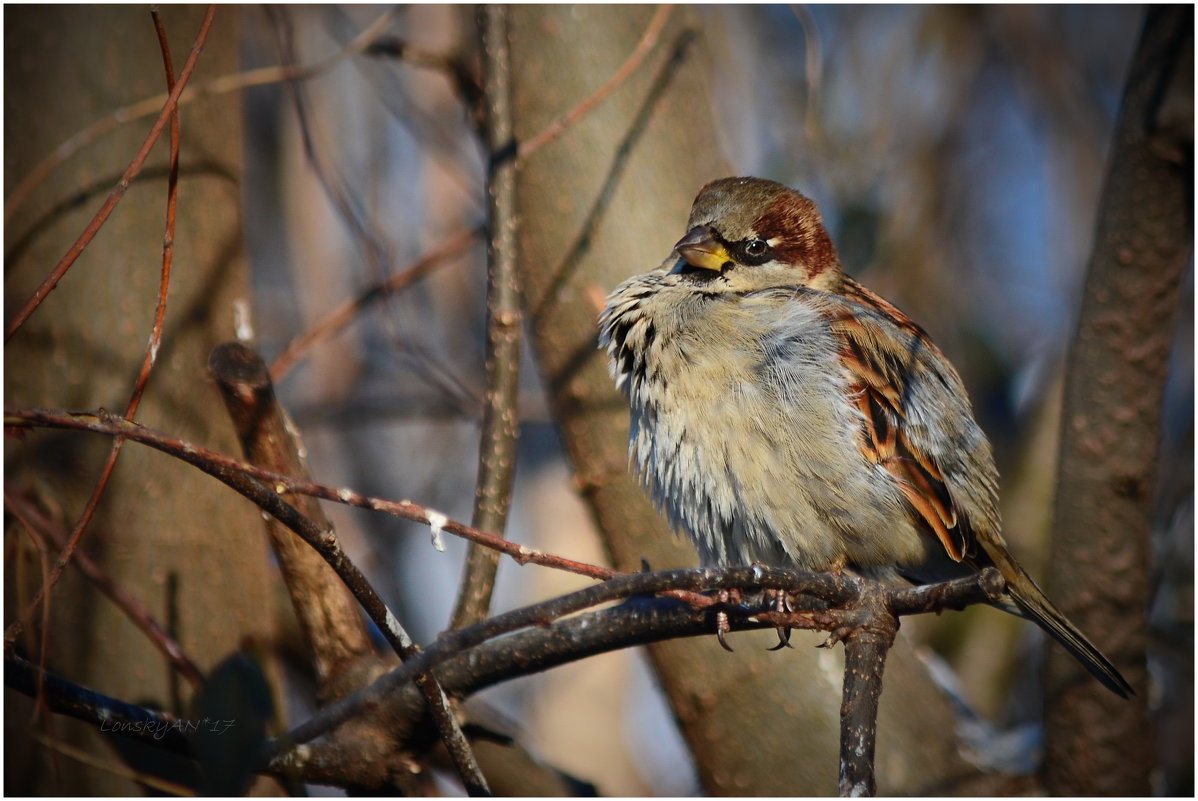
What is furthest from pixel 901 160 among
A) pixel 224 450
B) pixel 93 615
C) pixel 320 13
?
pixel 93 615

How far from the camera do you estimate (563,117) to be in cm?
349

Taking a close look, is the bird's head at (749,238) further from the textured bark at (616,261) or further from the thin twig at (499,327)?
the thin twig at (499,327)

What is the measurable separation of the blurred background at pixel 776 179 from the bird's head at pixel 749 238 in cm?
217

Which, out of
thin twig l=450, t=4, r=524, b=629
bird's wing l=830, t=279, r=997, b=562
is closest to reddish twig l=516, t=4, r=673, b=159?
thin twig l=450, t=4, r=524, b=629

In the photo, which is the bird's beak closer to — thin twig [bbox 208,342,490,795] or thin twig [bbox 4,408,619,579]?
thin twig [bbox 208,342,490,795]

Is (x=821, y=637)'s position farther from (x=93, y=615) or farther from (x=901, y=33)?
(x=901, y=33)

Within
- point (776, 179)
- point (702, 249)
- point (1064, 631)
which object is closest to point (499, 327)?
point (702, 249)

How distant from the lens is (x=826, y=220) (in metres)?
5.17

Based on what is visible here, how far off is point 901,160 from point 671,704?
448cm

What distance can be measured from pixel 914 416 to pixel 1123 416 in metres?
0.63

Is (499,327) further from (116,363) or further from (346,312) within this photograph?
(116,363)

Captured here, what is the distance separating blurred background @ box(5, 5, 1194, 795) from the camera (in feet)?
17.1

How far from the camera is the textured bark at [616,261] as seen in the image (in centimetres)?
339

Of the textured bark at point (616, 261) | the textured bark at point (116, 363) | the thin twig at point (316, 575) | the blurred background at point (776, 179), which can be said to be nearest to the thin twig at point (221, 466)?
the thin twig at point (316, 575)
